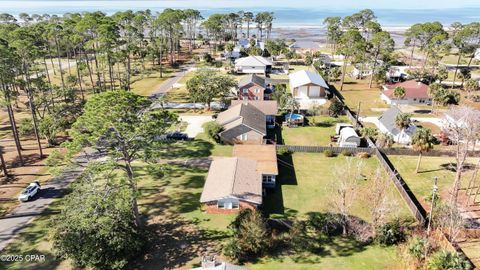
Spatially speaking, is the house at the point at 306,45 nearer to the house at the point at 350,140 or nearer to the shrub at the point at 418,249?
the house at the point at 350,140

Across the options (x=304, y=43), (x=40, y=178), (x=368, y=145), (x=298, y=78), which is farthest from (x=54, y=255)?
(x=304, y=43)

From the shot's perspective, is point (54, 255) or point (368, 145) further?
point (368, 145)

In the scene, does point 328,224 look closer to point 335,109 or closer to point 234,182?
point 234,182

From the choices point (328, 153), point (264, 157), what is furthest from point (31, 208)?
point (328, 153)

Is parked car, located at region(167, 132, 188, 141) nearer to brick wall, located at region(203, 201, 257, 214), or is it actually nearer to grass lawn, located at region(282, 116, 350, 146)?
grass lawn, located at region(282, 116, 350, 146)

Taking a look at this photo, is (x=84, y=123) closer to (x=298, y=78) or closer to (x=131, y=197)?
(x=131, y=197)

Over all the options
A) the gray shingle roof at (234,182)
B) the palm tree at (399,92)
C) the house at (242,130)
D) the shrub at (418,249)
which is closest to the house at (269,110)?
the house at (242,130)
